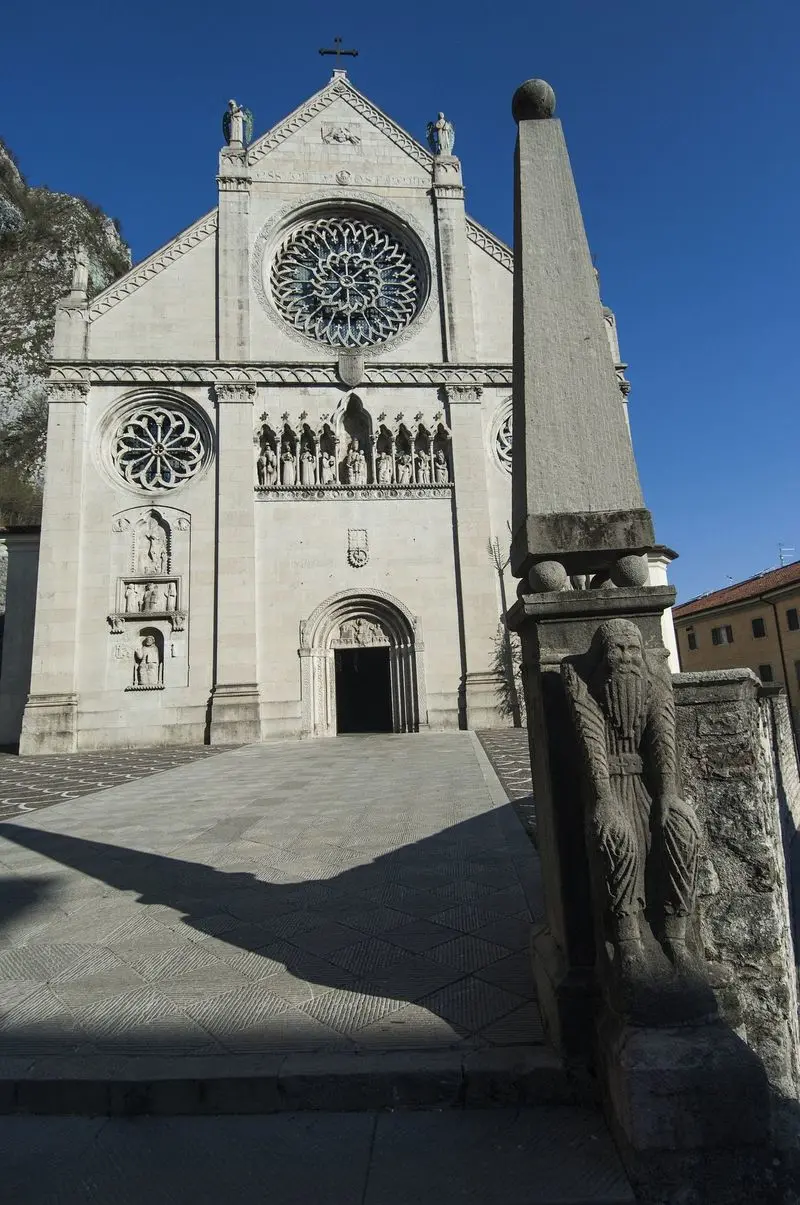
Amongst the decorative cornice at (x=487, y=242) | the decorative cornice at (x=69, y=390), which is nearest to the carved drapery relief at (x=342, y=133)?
the decorative cornice at (x=487, y=242)

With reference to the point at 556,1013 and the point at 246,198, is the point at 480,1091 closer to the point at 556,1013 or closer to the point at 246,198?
the point at 556,1013

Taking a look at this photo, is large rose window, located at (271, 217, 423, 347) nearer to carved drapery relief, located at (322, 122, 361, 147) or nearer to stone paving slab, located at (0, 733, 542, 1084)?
carved drapery relief, located at (322, 122, 361, 147)

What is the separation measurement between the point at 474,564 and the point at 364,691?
7.30 meters

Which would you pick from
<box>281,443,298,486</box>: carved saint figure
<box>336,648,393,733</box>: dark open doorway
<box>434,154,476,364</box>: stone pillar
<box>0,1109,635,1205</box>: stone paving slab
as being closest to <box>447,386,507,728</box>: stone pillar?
<box>434,154,476,364</box>: stone pillar

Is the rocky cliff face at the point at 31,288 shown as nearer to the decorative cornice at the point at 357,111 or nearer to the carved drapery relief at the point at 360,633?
the decorative cornice at the point at 357,111

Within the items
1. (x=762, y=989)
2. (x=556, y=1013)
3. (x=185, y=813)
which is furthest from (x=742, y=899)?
(x=185, y=813)

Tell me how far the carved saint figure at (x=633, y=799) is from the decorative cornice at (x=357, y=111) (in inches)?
872

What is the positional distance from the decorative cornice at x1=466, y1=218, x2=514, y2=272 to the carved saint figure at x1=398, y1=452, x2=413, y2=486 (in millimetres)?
7106

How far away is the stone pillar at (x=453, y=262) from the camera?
18.0 m

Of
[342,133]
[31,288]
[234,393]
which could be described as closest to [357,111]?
[342,133]

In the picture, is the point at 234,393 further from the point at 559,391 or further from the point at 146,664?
the point at 559,391

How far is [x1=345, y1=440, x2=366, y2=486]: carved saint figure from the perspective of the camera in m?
17.1

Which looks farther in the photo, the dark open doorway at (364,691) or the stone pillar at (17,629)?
the dark open doorway at (364,691)

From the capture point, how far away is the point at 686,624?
110 feet
